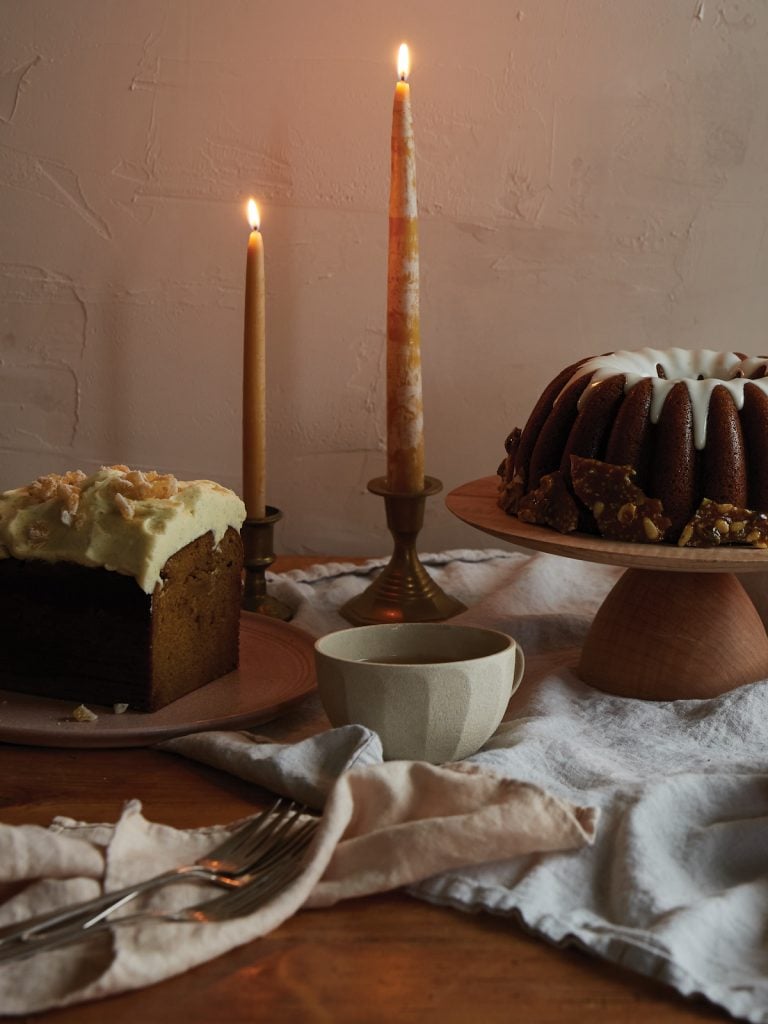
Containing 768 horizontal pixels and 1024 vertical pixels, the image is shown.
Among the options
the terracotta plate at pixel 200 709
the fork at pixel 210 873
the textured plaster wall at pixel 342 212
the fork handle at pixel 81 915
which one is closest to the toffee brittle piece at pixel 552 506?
the terracotta plate at pixel 200 709

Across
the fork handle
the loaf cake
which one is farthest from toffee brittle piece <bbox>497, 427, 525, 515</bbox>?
the fork handle

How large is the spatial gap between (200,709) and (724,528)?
1.47 ft

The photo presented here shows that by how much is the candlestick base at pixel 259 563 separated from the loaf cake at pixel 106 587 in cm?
25

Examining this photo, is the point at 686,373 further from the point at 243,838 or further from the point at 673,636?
the point at 243,838

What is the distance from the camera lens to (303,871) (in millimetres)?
688

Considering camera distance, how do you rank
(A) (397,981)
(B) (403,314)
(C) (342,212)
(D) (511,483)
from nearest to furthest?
(A) (397,981) < (D) (511,483) < (B) (403,314) < (C) (342,212)

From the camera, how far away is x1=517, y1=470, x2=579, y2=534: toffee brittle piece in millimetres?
1018

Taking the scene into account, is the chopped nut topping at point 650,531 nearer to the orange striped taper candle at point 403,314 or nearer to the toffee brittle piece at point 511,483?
the toffee brittle piece at point 511,483

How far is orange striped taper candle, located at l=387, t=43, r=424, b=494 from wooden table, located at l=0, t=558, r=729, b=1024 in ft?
2.08

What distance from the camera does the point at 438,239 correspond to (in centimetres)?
158

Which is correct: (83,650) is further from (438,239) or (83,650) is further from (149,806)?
(438,239)

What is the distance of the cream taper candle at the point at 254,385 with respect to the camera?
132cm

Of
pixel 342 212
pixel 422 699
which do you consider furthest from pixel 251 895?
pixel 342 212

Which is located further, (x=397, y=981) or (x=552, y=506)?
(x=552, y=506)
